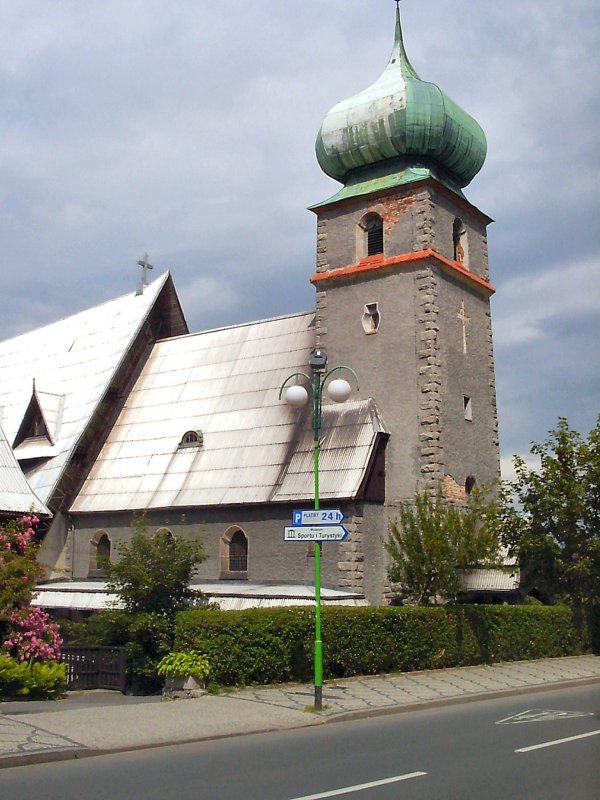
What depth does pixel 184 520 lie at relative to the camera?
27047 millimetres

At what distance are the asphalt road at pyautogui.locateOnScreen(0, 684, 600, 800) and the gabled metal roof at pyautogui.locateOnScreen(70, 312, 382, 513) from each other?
12174mm

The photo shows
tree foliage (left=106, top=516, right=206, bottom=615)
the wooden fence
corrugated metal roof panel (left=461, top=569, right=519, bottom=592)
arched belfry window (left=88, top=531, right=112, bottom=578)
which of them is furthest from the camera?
arched belfry window (left=88, top=531, right=112, bottom=578)

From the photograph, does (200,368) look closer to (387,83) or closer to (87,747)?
(387,83)

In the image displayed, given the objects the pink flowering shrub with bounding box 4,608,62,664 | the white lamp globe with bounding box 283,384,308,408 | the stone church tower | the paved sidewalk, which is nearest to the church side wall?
the stone church tower

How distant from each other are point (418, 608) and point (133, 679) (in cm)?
680

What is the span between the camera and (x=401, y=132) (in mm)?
27875

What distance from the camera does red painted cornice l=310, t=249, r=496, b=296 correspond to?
27266 millimetres

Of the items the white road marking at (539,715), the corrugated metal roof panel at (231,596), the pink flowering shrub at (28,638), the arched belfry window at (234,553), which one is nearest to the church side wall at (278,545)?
the arched belfry window at (234,553)

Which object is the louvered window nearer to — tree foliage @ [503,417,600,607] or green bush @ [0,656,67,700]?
tree foliage @ [503,417,600,607]

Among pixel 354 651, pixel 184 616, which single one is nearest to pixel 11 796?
pixel 184 616

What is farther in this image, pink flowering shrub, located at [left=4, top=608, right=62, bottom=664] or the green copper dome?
the green copper dome

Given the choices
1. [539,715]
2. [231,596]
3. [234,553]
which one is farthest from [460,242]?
[539,715]

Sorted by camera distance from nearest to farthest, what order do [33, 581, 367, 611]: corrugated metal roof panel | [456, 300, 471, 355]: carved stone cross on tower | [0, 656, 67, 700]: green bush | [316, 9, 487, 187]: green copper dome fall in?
1. [0, 656, 67, 700]: green bush
2. [33, 581, 367, 611]: corrugated metal roof panel
3. [316, 9, 487, 187]: green copper dome
4. [456, 300, 471, 355]: carved stone cross on tower

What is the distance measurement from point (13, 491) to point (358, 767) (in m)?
19.1
